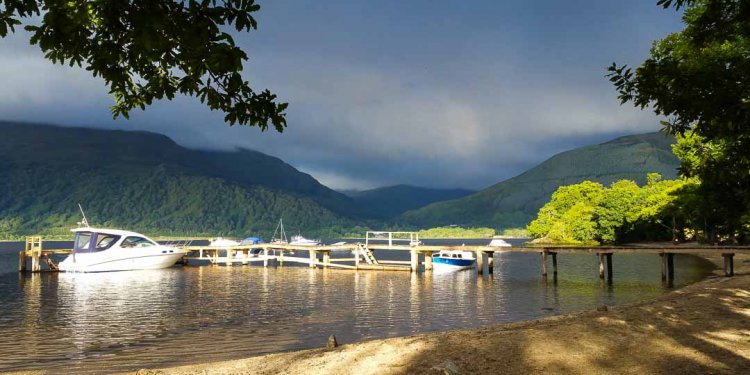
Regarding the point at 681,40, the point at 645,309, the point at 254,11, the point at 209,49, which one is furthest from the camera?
the point at 681,40

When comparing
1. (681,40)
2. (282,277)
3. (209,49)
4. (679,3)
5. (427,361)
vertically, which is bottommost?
(282,277)

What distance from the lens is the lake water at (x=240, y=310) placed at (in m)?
19.7

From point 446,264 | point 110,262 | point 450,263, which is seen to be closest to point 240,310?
point 446,264

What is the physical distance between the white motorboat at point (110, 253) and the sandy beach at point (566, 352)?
55726mm

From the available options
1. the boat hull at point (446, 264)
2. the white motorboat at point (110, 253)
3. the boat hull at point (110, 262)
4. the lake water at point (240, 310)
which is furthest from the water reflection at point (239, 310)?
the boat hull at point (446, 264)

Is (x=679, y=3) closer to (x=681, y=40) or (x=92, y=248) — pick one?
(x=681, y=40)

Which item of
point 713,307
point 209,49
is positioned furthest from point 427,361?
point 713,307

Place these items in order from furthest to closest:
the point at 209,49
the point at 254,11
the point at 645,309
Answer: the point at 645,309 < the point at 209,49 < the point at 254,11

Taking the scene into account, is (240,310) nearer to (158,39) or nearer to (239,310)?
(239,310)

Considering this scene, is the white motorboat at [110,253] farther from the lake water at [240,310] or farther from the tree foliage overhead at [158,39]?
the tree foliage overhead at [158,39]

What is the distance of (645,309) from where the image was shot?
15703mm

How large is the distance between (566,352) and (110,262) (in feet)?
208

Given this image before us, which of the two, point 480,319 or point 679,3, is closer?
point 679,3

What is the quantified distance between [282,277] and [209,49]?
5115cm
